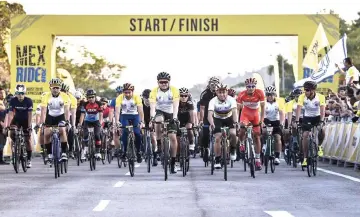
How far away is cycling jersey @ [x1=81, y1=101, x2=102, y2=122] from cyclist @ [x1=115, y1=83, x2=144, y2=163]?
2.73 m

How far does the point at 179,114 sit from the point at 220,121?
2.35 metres

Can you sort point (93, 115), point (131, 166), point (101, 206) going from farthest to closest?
point (93, 115) → point (131, 166) → point (101, 206)

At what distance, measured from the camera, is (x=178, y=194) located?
1653 centimetres

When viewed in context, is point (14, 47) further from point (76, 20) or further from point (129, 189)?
point (129, 189)

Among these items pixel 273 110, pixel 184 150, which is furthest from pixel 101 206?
pixel 273 110

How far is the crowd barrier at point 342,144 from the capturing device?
82.0 ft

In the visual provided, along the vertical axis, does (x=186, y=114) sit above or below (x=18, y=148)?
above

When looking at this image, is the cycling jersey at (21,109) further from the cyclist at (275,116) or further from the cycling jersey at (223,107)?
the cyclist at (275,116)

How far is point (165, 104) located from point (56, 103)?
2.62m

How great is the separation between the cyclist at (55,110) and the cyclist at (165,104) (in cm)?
206

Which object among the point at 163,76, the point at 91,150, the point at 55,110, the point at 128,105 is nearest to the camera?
the point at 163,76

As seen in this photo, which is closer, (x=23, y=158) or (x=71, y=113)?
(x=23, y=158)

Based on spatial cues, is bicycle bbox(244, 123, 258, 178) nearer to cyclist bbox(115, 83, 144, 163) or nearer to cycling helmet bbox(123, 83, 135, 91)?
cyclist bbox(115, 83, 144, 163)

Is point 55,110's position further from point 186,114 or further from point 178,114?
point 186,114
